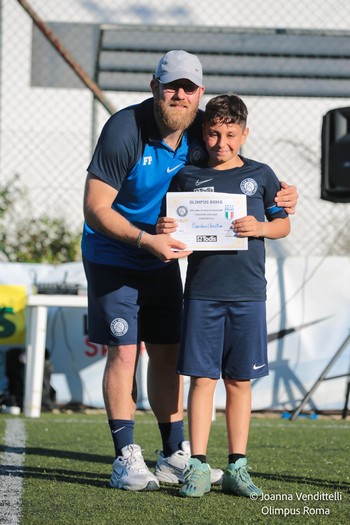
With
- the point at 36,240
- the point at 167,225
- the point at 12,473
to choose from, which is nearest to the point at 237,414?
the point at 167,225

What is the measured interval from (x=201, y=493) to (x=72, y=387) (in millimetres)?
3901

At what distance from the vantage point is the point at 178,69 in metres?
3.88

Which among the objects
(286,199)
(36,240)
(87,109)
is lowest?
(36,240)

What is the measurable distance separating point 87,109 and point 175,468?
925 cm

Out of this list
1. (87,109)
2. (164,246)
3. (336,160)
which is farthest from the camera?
(87,109)

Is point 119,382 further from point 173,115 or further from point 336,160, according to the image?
point 336,160

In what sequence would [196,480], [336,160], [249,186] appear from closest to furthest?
1. [336,160]
2. [196,480]
3. [249,186]

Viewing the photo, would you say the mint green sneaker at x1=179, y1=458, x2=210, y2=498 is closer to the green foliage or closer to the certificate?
the certificate

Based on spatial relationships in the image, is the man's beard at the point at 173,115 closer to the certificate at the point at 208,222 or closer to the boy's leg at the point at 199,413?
the certificate at the point at 208,222

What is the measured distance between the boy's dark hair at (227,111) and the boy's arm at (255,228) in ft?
1.24

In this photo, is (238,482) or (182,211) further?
(182,211)

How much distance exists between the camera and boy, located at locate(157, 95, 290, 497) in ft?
12.2

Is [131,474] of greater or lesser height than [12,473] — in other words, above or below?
above

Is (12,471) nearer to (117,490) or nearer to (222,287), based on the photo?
(117,490)
